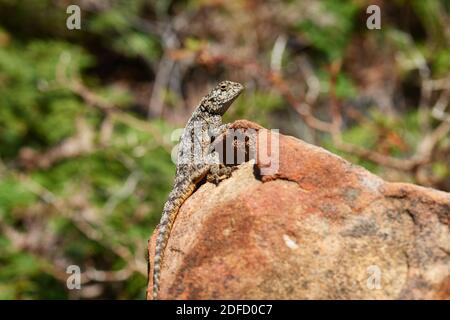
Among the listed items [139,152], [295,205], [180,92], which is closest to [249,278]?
[295,205]

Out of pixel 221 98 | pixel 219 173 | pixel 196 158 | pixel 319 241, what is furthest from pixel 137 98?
pixel 319 241

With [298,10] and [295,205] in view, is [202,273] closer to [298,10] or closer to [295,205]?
[295,205]

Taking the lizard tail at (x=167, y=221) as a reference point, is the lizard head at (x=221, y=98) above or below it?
above

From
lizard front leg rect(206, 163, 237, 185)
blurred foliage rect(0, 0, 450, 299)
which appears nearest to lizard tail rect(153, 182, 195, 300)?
lizard front leg rect(206, 163, 237, 185)

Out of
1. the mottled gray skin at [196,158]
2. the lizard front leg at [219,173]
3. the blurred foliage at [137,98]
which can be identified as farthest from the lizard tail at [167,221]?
the blurred foliage at [137,98]

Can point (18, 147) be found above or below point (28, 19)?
below

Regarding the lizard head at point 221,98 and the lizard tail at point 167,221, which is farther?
the lizard head at point 221,98

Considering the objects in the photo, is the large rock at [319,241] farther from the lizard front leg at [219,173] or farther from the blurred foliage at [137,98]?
the blurred foliage at [137,98]
